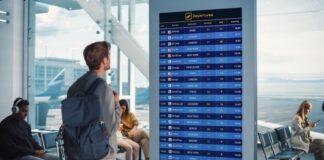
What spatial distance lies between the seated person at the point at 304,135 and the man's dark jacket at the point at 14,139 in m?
3.94

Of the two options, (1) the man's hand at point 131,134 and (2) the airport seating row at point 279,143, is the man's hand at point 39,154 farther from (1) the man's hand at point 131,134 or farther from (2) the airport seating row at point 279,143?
(2) the airport seating row at point 279,143

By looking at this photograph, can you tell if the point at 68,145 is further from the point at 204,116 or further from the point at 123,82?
the point at 123,82

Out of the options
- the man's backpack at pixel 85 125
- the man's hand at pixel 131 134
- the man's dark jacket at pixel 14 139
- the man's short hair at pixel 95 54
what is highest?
the man's short hair at pixel 95 54

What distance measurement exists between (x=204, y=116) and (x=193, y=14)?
0.58 m

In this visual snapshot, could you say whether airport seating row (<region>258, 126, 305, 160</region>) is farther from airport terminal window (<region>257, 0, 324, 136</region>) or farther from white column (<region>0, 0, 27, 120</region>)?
white column (<region>0, 0, 27, 120</region>)

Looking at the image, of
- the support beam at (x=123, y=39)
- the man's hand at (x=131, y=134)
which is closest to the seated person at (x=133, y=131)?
the man's hand at (x=131, y=134)

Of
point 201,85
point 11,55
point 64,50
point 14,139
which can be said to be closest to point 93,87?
point 201,85

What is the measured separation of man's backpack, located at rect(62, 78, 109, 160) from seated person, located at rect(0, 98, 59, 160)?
2.42m

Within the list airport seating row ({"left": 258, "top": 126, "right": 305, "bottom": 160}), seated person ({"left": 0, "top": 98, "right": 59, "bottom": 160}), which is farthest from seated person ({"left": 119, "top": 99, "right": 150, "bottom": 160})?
seated person ({"left": 0, "top": 98, "right": 59, "bottom": 160})

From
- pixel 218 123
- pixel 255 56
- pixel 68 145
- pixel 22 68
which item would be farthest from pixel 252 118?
pixel 22 68

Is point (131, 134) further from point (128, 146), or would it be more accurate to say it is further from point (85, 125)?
point (85, 125)

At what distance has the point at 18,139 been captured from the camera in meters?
4.91

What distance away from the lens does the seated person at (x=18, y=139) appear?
475 centimetres

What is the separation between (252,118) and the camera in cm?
224
